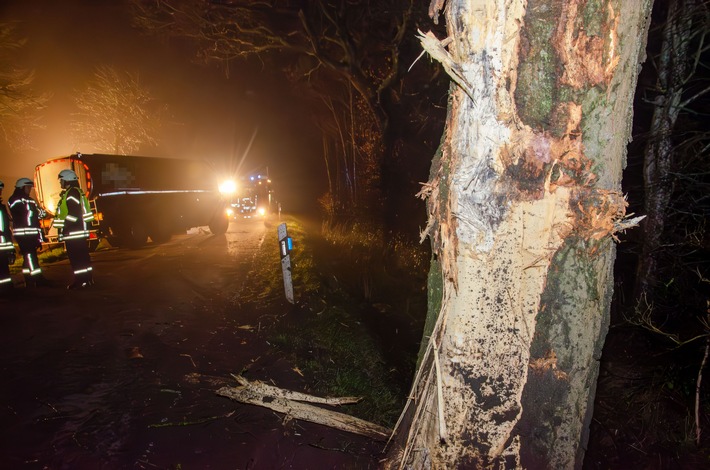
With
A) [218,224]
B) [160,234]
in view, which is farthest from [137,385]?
[218,224]

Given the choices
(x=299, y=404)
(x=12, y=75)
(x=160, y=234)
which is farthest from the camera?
(x=12, y=75)

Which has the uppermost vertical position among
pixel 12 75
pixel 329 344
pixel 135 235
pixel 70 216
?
pixel 12 75

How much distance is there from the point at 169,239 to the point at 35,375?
344 inches

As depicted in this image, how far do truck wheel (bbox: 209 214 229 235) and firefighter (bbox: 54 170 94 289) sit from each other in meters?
6.21

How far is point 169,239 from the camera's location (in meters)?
12.0

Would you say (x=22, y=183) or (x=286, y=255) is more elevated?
(x=22, y=183)

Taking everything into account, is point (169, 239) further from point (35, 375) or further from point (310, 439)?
point (310, 439)

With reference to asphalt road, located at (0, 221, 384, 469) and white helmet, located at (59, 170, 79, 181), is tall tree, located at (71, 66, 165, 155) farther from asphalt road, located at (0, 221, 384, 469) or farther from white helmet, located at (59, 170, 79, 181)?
asphalt road, located at (0, 221, 384, 469)

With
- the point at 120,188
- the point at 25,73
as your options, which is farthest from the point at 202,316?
the point at 25,73

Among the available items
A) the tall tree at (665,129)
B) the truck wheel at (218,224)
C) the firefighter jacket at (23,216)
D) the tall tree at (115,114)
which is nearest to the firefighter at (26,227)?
the firefighter jacket at (23,216)

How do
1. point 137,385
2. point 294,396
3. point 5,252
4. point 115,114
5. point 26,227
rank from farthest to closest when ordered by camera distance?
1. point 115,114
2. point 26,227
3. point 5,252
4. point 137,385
5. point 294,396

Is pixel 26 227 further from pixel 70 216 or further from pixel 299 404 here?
pixel 299 404

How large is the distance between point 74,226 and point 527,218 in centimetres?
754

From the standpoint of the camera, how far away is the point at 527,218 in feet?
4.84
